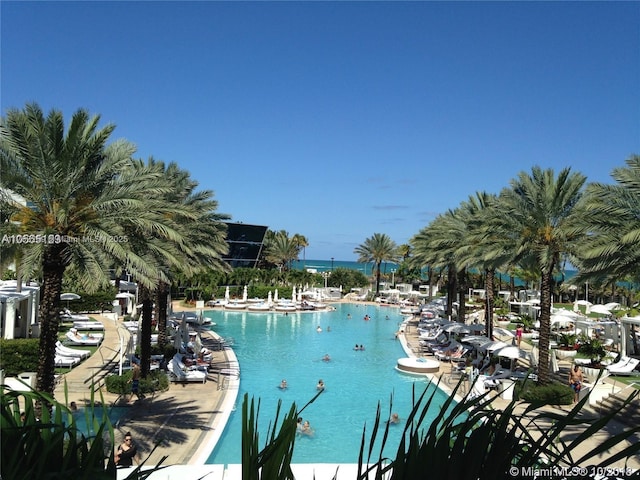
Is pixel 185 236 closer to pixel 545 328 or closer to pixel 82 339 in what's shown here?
pixel 82 339

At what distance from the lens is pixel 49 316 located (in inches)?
404

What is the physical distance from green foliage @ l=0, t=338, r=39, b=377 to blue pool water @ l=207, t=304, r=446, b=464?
7573 mm

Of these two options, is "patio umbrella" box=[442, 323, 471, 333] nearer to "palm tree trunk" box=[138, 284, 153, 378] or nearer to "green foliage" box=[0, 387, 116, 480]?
"palm tree trunk" box=[138, 284, 153, 378]

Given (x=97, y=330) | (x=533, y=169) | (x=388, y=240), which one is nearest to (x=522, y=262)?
(x=533, y=169)

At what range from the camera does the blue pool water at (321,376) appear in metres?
13.5

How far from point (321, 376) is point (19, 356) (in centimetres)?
1158

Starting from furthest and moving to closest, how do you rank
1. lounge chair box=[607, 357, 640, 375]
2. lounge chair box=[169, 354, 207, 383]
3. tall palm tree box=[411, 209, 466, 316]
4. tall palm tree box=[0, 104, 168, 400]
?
tall palm tree box=[411, 209, 466, 316] < lounge chair box=[607, 357, 640, 375] < lounge chair box=[169, 354, 207, 383] < tall palm tree box=[0, 104, 168, 400]

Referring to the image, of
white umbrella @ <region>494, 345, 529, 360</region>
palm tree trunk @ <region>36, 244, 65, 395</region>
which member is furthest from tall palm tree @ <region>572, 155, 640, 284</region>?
palm tree trunk @ <region>36, 244, 65, 395</region>

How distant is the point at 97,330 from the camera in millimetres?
28156

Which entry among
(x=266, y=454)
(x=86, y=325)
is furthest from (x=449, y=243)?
(x=266, y=454)

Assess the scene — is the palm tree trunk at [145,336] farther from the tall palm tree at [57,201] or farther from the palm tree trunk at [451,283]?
the palm tree trunk at [451,283]

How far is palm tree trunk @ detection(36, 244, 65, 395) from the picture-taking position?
10156mm

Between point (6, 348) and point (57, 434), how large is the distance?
1764cm

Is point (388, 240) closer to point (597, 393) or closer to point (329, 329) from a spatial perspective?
point (329, 329)
